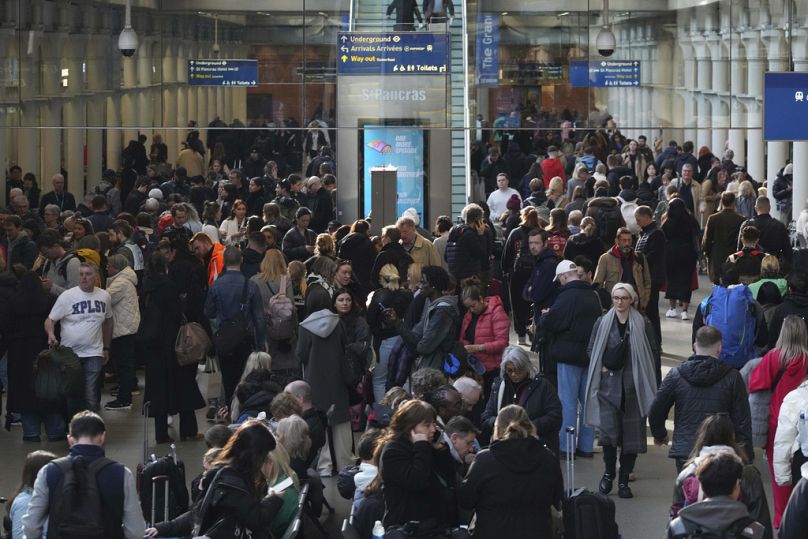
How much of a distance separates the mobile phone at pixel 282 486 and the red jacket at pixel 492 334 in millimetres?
3985

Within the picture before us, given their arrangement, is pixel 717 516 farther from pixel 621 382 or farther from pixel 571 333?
pixel 571 333

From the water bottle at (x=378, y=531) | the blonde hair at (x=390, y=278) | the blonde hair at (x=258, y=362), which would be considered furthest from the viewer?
the blonde hair at (x=390, y=278)

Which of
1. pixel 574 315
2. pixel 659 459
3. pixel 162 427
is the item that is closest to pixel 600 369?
pixel 574 315

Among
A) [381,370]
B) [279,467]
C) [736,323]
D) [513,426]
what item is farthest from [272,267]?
[513,426]

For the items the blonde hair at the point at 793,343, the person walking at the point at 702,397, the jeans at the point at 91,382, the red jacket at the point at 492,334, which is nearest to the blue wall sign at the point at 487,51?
the jeans at the point at 91,382

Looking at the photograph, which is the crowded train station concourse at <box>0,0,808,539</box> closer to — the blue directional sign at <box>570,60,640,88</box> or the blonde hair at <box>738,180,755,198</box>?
the blue directional sign at <box>570,60,640,88</box>

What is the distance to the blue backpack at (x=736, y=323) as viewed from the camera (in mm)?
13539

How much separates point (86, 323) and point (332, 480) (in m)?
2.74

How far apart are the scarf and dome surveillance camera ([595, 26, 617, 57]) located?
12.0 meters

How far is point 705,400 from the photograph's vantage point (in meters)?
10.9

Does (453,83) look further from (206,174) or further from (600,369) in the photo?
(600,369)

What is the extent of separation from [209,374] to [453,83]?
353 inches

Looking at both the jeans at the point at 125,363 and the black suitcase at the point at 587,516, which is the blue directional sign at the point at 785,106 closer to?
the jeans at the point at 125,363

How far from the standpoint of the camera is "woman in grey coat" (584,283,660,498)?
40.5 feet
